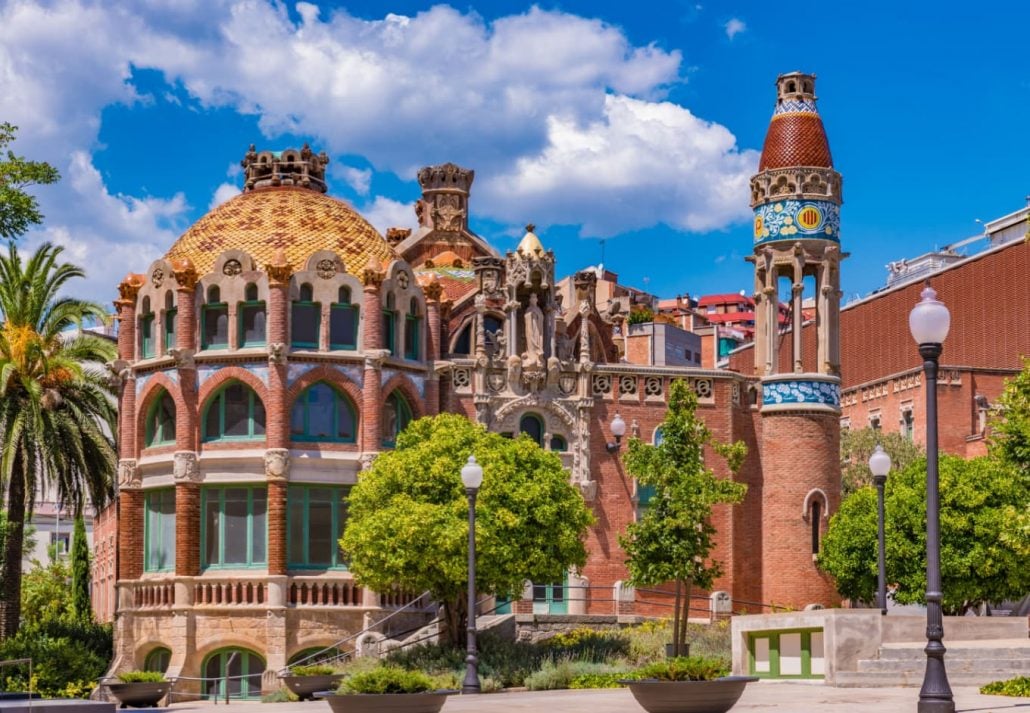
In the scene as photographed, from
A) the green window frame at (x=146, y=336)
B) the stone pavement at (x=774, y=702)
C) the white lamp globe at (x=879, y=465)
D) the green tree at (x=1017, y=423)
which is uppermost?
the green window frame at (x=146, y=336)

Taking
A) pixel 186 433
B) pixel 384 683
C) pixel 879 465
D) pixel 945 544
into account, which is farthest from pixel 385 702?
pixel 945 544

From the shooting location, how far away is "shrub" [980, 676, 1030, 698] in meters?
28.1

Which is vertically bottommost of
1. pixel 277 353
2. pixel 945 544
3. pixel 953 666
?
pixel 953 666

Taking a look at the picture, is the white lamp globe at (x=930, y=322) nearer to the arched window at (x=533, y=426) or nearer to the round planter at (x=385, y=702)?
the round planter at (x=385, y=702)

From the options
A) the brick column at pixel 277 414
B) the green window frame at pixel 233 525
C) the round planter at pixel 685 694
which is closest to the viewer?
the round planter at pixel 685 694

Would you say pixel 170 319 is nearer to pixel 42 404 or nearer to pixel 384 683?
pixel 42 404

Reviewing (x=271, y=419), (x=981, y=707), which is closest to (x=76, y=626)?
(x=271, y=419)

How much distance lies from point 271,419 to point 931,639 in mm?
26791

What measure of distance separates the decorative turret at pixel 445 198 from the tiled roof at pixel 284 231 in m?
12.0

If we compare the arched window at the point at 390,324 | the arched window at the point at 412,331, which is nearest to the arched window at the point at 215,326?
the arched window at the point at 390,324

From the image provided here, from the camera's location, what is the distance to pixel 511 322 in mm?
51438

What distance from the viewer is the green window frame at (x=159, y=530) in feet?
159

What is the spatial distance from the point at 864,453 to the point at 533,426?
1999 cm

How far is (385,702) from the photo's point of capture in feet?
81.9
